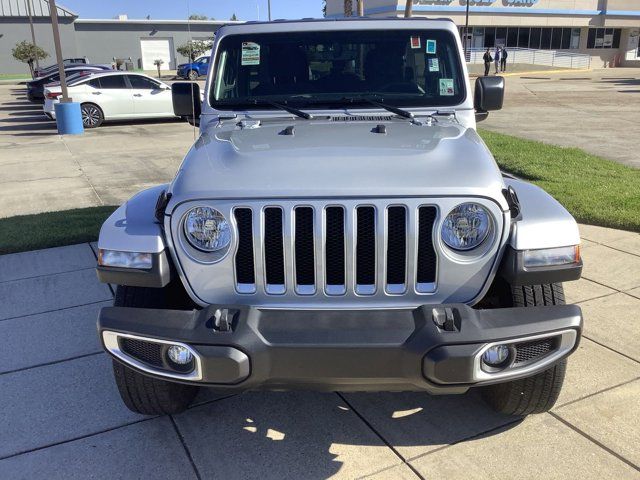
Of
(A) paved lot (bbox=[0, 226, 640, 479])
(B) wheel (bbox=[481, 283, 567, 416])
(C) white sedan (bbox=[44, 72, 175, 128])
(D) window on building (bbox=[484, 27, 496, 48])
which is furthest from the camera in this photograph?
(D) window on building (bbox=[484, 27, 496, 48])

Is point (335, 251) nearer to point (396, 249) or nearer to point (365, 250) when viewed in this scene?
point (365, 250)

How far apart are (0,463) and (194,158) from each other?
174 centimetres

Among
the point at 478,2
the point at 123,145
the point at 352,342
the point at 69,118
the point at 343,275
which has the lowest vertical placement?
the point at 123,145

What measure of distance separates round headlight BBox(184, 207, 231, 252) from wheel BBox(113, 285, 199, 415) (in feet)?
1.28

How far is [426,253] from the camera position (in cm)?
255

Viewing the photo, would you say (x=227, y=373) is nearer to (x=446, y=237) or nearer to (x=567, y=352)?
(x=446, y=237)

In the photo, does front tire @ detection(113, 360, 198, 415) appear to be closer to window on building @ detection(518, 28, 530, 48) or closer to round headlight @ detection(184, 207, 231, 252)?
round headlight @ detection(184, 207, 231, 252)

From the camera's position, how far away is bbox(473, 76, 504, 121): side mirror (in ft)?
13.2

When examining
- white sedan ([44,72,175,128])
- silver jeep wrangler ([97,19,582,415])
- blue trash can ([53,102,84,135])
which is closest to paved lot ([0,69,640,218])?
blue trash can ([53,102,84,135])

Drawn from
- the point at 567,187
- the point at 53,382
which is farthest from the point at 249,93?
the point at 567,187

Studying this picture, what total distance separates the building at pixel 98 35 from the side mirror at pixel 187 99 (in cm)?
5141

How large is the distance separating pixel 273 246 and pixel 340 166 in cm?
46

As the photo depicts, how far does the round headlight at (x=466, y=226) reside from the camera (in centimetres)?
252

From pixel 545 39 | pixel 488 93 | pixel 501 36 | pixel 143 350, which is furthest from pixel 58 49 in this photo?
pixel 545 39
